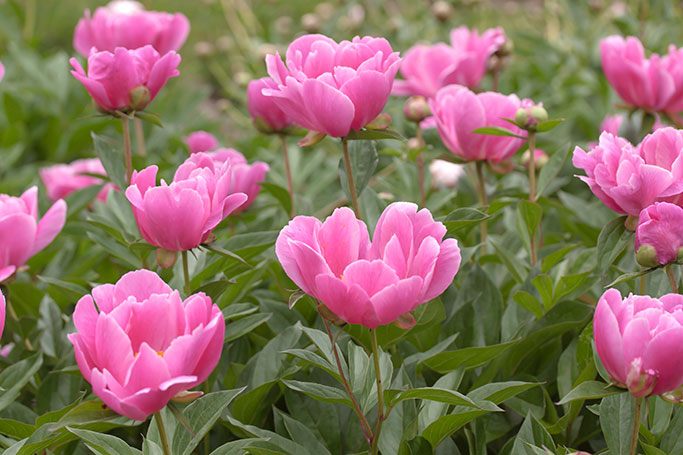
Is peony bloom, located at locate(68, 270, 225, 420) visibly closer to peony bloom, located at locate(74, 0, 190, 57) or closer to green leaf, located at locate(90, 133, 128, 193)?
green leaf, located at locate(90, 133, 128, 193)

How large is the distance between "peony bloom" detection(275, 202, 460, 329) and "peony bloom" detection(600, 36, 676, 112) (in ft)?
2.06

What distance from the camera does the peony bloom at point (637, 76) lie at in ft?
3.82

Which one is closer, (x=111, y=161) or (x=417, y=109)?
(x=111, y=161)

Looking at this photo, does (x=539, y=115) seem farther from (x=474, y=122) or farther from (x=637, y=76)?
(x=637, y=76)

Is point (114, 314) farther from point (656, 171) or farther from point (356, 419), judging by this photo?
point (656, 171)

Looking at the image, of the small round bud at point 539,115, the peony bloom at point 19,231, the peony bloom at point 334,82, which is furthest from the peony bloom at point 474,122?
the peony bloom at point 19,231

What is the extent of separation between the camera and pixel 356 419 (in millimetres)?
905

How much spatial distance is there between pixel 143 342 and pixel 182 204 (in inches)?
7.1

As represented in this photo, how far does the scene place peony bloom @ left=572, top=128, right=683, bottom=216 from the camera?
79 centimetres

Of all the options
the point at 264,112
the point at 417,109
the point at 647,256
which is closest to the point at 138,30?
the point at 264,112

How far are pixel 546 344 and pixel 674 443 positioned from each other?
24cm

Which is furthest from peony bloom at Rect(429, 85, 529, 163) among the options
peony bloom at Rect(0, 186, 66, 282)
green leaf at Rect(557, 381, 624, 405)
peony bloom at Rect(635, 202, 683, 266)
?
peony bloom at Rect(0, 186, 66, 282)

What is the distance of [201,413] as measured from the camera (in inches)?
30.0

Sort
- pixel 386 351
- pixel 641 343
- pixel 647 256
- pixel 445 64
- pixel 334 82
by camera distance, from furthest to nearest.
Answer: pixel 445 64 < pixel 386 351 < pixel 334 82 < pixel 647 256 < pixel 641 343
